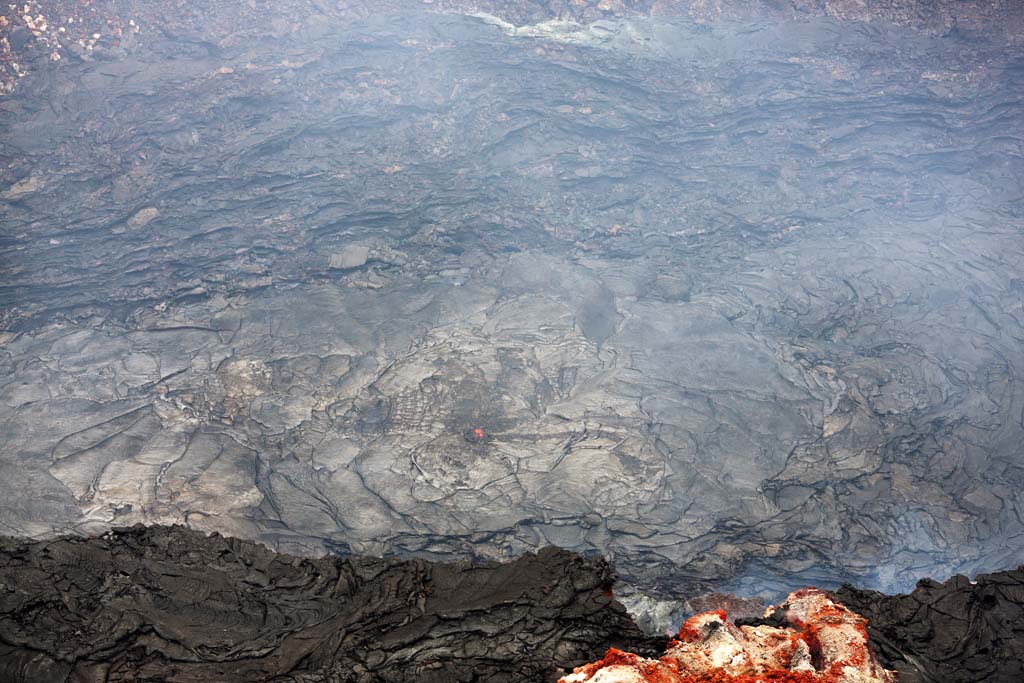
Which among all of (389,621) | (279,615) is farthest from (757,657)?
(279,615)

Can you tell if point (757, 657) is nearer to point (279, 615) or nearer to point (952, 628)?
point (952, 628)

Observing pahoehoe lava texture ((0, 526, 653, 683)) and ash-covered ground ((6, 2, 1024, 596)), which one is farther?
ash-covered ground ((6, 2, 1024, 596))

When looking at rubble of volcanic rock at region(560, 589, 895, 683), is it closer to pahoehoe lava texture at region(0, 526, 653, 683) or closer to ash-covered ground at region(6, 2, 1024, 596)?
pahoehoe lava texture at region(0, 526, 653, 683)

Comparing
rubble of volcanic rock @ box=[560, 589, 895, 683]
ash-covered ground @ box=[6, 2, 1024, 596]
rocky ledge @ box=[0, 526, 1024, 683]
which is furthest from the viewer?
ash-covered ground @ box=[6, 2, 1024, 596]

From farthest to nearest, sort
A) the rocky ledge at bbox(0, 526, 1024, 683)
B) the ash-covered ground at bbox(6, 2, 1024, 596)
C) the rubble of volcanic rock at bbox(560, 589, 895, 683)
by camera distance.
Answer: the ash-covered ground at bbox(6, 2, 1024, 596)
the rocky ledge at bbox(0, 526, 1024, 683)
the rubble of volcanic rock at bbox(560, 589, 895, 683)

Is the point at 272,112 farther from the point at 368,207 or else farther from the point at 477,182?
the point at 477,182

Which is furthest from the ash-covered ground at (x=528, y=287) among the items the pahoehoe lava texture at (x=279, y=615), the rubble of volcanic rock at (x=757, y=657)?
the rubble of volcanic rock at (x=757, y=657)

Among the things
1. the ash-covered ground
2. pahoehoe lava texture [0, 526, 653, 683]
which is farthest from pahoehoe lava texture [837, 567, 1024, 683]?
pahoehoe lava texture [0, 526, 653, 683]
